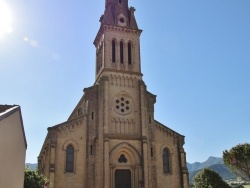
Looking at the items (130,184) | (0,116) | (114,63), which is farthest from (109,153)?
(0,116)

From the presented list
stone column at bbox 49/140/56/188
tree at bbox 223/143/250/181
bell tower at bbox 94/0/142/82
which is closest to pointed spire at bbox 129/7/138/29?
bell tower at bbox 94/0/142/82

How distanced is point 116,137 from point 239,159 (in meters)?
13.8

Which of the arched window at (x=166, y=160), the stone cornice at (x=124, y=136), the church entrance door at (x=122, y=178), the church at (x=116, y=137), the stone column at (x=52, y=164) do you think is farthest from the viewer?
the arched window at (x=166, y=160)

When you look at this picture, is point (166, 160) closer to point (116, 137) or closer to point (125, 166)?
point (125, 166)

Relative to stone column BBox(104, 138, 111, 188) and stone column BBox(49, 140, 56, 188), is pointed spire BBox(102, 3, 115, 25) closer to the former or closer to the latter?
stone column BBox(104, 138, 111, 188)

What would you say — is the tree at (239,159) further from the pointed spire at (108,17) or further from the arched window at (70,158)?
the pointed spire at (108,17)

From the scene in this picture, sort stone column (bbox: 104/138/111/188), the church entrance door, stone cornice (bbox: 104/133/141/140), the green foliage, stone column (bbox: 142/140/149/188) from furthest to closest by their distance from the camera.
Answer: stone cornice (bbox: 104/133/141/140)
the church entrance door
stone column (bbox: 142/140/149/188)
stone column (bbox: 104/138/111/188)
the green foliage

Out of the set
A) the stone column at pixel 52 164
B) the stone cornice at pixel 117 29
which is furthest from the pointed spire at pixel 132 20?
the stone column at pixel 52 164

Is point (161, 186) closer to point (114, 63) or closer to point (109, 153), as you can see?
point (109, 153)

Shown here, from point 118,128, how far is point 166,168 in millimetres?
6929

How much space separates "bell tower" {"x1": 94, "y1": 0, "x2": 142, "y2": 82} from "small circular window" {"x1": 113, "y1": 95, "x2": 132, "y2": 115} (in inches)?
124

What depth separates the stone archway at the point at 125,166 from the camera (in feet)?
107

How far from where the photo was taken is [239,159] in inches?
1366

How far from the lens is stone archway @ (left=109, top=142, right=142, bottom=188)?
3269 cm
